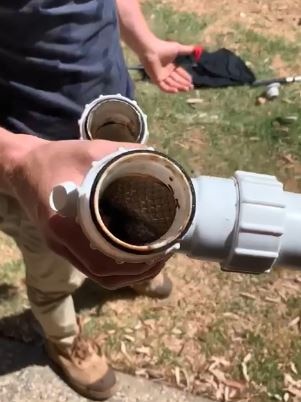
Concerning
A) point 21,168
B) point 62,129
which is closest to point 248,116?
point 62,129

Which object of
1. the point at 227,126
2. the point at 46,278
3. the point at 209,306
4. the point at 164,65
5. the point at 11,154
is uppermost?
the point at 11,154

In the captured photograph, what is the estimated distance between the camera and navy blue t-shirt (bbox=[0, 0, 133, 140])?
50.9 inches

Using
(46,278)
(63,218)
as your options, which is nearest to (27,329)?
(46,278)

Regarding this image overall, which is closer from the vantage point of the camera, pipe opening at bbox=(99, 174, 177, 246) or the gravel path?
pipe opening at bbox=(99, 174, 177, 246)

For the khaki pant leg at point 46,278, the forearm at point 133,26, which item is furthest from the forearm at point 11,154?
the forearm at point 133,26

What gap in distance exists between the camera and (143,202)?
80 cm

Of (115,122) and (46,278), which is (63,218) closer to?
(115,122)

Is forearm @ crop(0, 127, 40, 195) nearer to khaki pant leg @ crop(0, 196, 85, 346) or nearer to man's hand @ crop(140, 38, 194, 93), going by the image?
khaki pant leg @ crop(0, 196, 85, 346)

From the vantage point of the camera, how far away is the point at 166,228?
30.2 inches

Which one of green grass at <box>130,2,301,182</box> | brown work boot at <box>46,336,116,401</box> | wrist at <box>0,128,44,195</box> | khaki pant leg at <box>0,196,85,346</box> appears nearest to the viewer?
wrist at <box>0,128,44,195</box>

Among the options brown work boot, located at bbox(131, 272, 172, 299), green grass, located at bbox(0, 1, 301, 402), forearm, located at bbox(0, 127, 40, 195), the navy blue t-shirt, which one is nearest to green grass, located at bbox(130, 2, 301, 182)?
green grass, located at bbox(0, 1, 301, 402)

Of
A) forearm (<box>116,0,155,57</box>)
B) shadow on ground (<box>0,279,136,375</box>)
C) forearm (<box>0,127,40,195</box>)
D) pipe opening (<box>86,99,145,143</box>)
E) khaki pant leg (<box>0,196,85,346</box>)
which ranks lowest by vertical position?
shadow on ground (<box>0,279,136,375</box>)

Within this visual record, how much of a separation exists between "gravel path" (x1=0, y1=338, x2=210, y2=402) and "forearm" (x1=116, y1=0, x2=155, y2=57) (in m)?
0.87

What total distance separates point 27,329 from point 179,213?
1459mm
